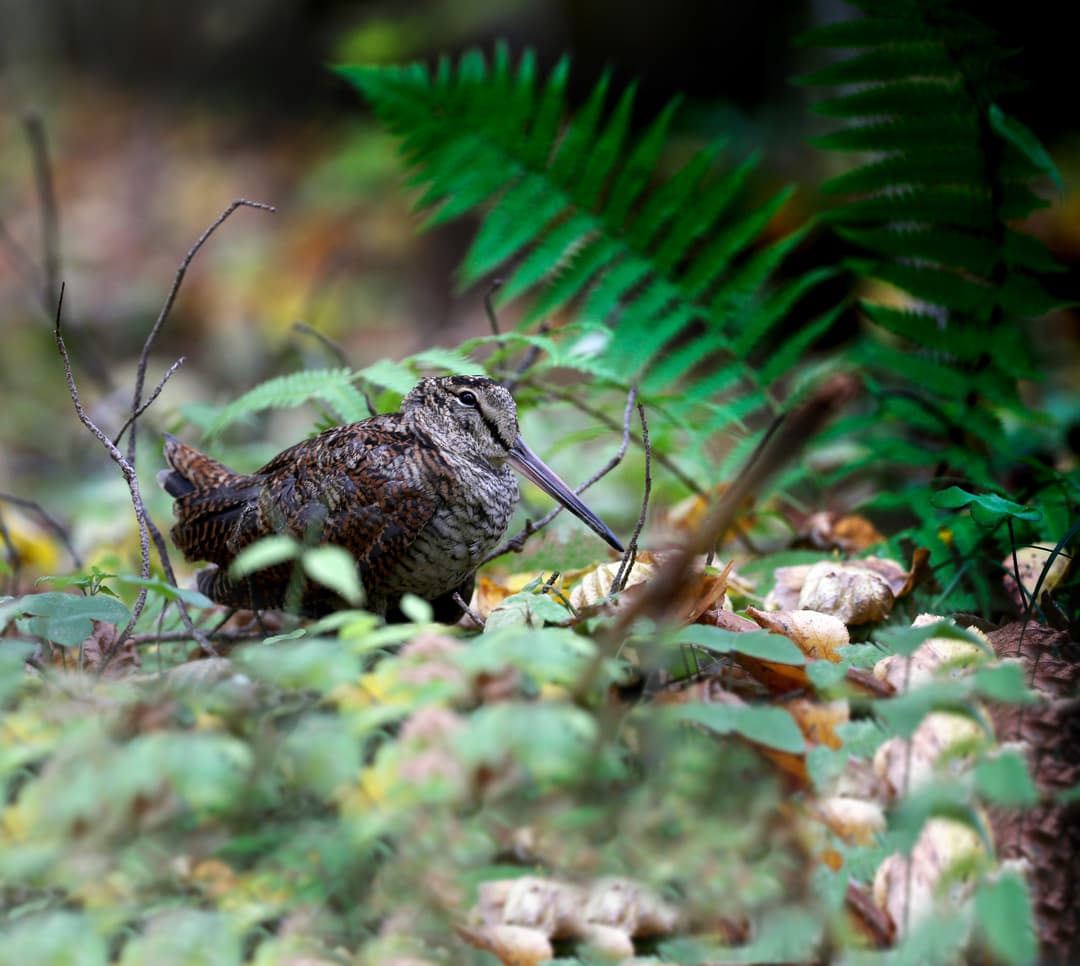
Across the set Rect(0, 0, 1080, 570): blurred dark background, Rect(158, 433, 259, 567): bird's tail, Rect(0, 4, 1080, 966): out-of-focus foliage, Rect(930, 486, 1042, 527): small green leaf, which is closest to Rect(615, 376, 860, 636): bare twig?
Rect(0, 4, 1080, 966): out-of-focus foliage

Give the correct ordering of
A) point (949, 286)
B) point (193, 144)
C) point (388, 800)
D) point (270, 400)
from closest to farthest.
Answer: point (388, 800), point (270, 400), point (949, 286), point (193, 144)

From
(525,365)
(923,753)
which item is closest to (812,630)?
(923,753)

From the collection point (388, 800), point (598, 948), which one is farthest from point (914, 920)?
point (388, 800)

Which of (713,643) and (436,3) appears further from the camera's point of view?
(436,3)

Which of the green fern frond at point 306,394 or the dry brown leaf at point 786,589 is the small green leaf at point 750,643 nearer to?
the dry brown leaf at point 786,589

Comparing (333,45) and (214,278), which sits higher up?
(333,45)

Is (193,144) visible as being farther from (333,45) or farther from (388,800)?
(388,800)

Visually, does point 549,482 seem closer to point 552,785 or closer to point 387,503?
point 387,503
